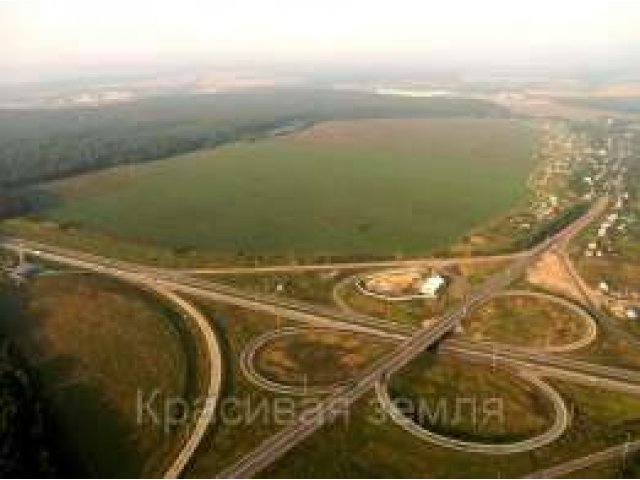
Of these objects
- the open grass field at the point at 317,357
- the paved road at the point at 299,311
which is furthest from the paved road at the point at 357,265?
the open grass field at the point at 317,357

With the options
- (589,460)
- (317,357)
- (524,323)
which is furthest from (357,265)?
(589,460)

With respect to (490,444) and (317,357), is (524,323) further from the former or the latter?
(490,444)

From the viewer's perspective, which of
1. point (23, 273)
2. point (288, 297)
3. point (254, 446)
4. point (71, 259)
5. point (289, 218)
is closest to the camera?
point (254, 446)

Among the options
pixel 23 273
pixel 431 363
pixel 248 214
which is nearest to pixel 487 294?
pixel 431 363

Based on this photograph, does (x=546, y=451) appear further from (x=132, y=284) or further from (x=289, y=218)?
(x=289, y=218)

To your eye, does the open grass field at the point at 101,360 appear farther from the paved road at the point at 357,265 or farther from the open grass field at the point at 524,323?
the open grass field at the point at 524,323

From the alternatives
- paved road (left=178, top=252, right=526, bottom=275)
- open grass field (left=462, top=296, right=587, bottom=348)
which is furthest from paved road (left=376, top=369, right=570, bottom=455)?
paved road (left=178, top=252, right=526, bottom=275)
